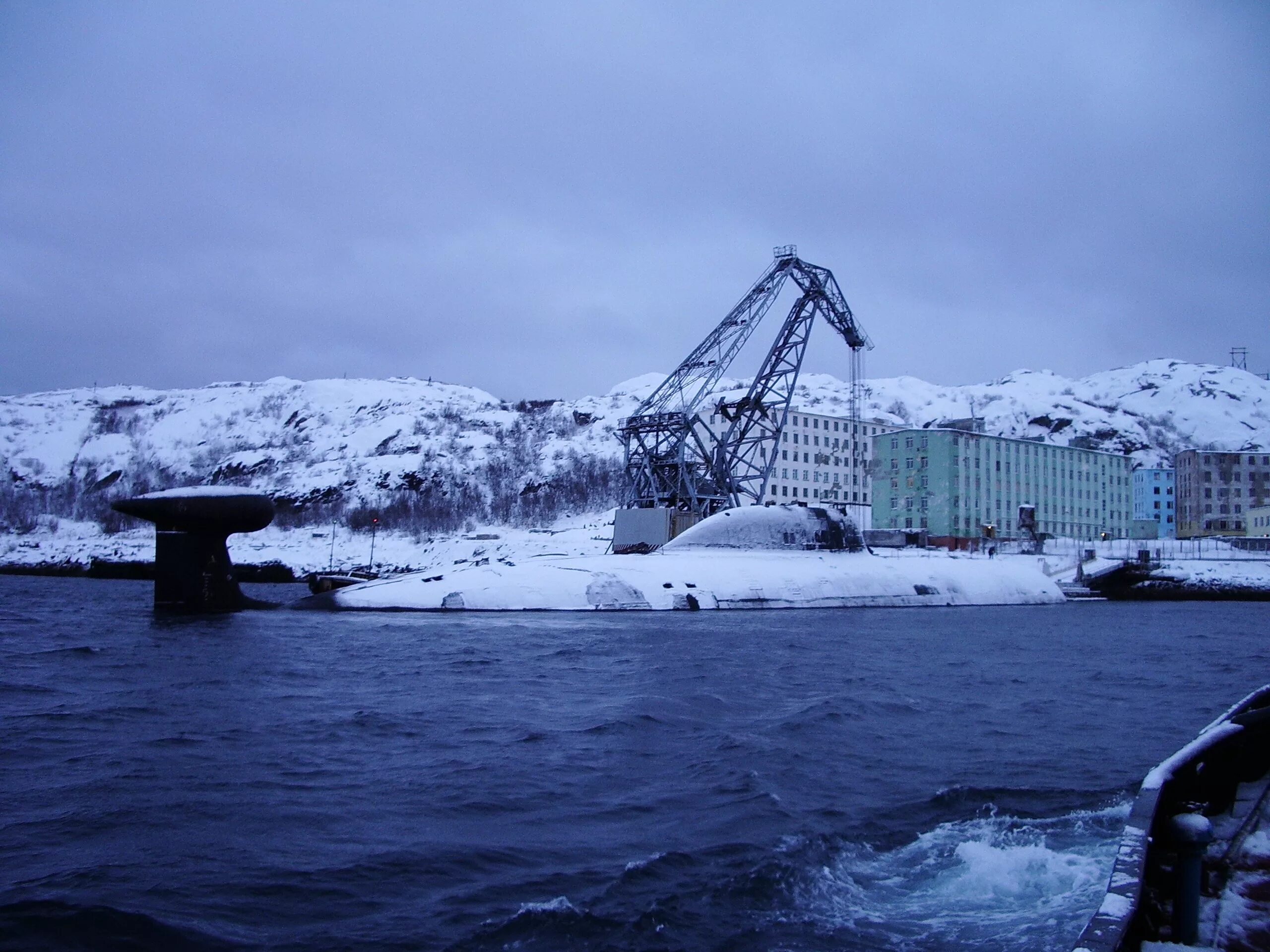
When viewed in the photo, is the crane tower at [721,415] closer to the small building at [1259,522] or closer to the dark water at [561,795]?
the dark water at [561,795]

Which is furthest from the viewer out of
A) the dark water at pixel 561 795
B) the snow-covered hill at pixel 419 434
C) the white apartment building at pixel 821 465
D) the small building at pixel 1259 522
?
the snow-covered hill at pixel 419 434

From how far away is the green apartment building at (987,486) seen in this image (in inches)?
2576

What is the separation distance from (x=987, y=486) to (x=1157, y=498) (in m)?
43.8

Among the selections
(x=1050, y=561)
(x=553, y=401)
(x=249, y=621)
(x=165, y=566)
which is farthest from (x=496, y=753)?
(x=553, y=401)

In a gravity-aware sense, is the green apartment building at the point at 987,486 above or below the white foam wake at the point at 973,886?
above

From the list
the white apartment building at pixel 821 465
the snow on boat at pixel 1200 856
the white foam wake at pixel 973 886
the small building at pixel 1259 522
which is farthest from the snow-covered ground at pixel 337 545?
the small building at pixel 1259 522

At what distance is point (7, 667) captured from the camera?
14.9 m

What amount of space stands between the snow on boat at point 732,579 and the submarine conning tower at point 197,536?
222 cm

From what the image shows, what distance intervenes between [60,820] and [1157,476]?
109m

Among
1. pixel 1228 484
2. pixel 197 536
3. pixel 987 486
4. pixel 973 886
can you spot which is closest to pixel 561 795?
pixel 973 886

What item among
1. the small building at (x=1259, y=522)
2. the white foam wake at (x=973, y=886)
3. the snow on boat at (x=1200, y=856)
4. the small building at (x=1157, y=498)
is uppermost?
the small building at (x=1157, y=498)

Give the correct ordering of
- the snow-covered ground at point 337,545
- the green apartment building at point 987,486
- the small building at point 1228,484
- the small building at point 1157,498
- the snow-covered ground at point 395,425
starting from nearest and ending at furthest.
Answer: the snow-covered ground at point 337,545 < the green apartment building at point 987,486 < the small building at point 1228,484 < the small building at point 1157,498 < the snow-covered ground at point 395,425

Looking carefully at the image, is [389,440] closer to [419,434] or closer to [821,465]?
[419,434]

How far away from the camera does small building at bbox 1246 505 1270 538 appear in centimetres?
7369
